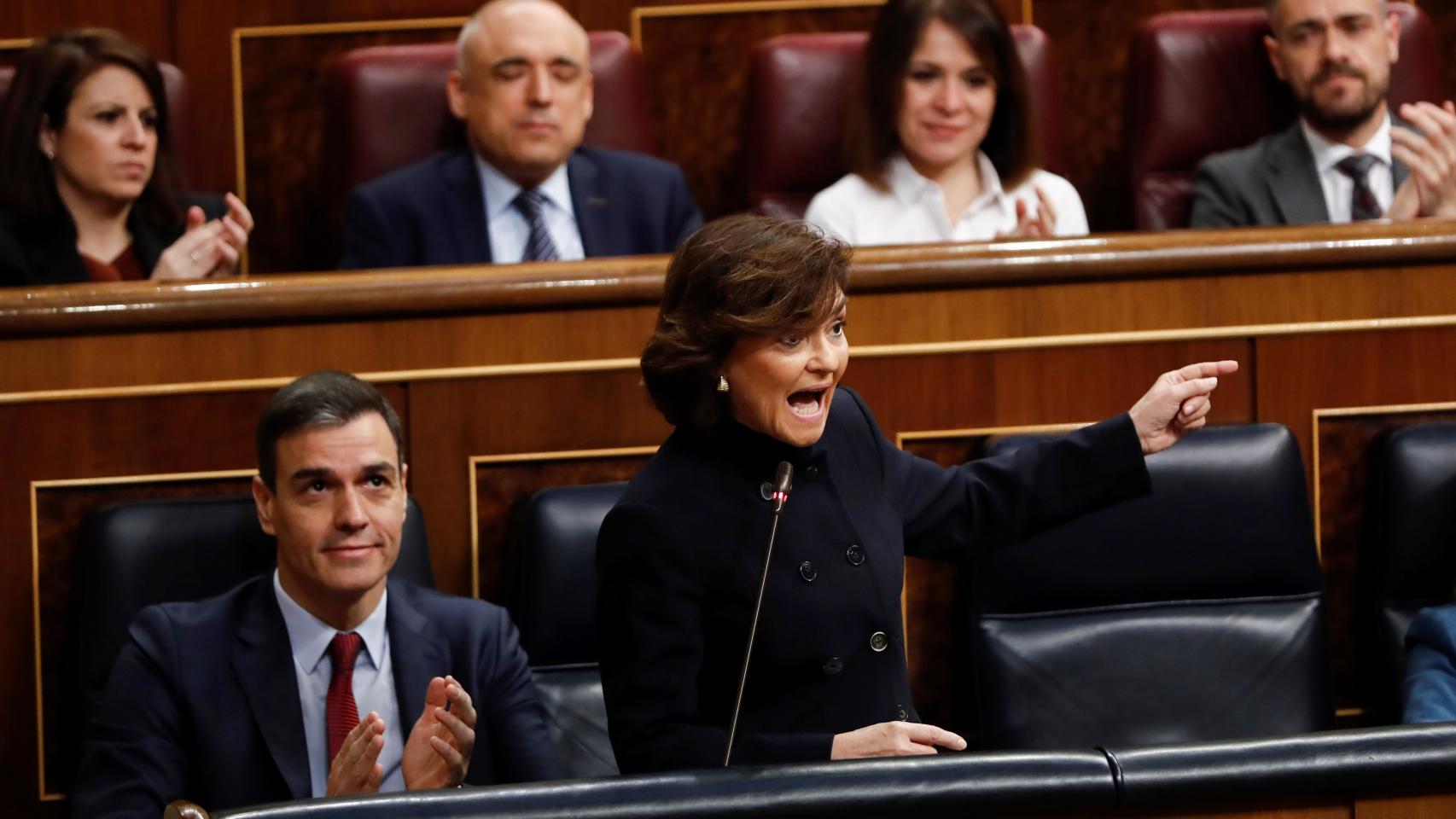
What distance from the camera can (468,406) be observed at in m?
1.17

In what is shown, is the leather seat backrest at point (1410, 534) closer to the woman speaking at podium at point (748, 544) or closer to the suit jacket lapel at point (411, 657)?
the woman speaking at podium at point (748, 544)

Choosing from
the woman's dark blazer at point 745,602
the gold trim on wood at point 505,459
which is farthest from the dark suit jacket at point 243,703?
the woman's dark blazer at point 745,602

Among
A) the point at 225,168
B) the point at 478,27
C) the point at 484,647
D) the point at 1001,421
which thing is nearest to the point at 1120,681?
the point at 1001,421

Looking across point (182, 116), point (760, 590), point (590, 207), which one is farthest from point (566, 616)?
point (182, 116)

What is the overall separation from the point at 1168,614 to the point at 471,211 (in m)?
0.64

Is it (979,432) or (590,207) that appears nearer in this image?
(979,432)

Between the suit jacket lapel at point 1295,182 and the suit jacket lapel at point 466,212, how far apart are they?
2.10 ft

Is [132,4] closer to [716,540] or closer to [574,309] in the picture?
[574,309]

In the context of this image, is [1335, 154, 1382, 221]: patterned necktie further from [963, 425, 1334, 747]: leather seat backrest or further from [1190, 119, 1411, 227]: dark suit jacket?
[963, 425, 1334, 747]: leather seat backrest

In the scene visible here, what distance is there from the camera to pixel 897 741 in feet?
2.42

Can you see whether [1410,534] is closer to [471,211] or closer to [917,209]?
[917,209]

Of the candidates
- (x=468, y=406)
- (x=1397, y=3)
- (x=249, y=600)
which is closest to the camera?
(x=249, y=600)

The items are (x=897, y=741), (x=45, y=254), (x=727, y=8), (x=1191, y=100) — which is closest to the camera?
(x=897, y=741)

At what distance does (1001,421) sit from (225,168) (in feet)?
2.84
